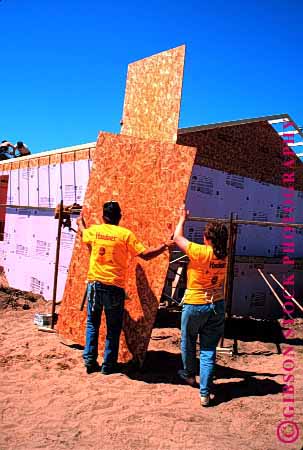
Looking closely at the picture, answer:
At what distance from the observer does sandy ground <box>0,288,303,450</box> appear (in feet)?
11.4

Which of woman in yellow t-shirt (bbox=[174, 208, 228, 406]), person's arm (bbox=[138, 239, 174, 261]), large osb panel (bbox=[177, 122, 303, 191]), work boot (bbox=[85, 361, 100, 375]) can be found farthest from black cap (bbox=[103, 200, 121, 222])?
large osb panel (bbox=[177, 122, 303, 191])

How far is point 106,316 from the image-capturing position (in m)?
4.87

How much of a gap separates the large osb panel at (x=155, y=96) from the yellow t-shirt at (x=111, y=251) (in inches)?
82.4

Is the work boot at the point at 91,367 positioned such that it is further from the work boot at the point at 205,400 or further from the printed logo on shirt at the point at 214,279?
the printed logo on shirt at the point at 214,279

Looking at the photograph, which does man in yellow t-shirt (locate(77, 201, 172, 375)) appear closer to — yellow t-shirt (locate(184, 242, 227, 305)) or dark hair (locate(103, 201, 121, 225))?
dark hair (locate(103, 201, 121, 225))

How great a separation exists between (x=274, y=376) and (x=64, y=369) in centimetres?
279

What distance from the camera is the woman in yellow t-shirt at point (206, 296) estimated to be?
421 cm

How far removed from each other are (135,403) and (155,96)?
4906 millimetres

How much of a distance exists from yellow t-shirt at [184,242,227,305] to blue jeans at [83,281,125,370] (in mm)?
966

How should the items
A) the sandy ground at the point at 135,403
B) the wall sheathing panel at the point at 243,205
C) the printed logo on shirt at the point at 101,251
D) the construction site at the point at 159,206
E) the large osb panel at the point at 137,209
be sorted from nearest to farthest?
1. the sandy ground at the point at 135,403
2. the printed logo on shirt at the point at 101,251
3. the large osb panel at the point at 137,209
4. the construction site at the point at 159,206
5. the wall sheathing panel at the point at 243,205

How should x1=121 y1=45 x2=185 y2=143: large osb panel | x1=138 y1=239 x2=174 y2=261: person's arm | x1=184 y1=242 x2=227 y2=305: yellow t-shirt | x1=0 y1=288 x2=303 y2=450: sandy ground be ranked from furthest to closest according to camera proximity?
1. x1=121 y1=45 x2=185 y2=143: large osb panel
2. x1=138 y1=239 x2=174 y2=261: person's arm
3. x1=184 y1=242 x2=227 y2=305: yellow t-shirt
4. x1=0 y1=288 x2=303 y2=450: sandy ground

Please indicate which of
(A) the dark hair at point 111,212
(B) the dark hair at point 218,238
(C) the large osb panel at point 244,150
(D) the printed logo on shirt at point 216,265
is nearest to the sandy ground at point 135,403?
(D) the printed logo on shirt at point 216,265

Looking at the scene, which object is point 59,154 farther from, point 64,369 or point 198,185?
point 64,369

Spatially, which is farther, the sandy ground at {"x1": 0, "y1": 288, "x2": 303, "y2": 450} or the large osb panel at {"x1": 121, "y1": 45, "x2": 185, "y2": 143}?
the large osb panel at {"x1": 121, "y1": 45, "x2": 185, "y2": 143}
